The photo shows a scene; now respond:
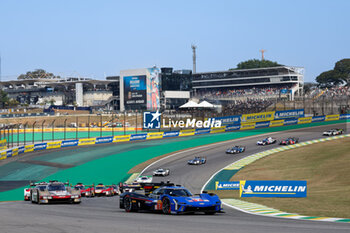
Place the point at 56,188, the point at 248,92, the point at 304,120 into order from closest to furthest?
the point at 56,188 < the point at 304,120 < the point at 248,92

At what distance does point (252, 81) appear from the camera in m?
187

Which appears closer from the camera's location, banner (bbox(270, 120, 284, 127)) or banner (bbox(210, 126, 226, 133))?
banner (bbox(210, 126, 226, 133))

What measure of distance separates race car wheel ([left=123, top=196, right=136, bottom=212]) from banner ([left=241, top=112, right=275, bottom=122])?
74.5 metres

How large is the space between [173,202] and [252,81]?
561 ft

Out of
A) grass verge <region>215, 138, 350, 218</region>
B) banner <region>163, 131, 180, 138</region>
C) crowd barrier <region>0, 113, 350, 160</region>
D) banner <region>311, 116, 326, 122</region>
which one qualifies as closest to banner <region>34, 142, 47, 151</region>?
crowd barrier <region>0, 113, 350, 160</region>

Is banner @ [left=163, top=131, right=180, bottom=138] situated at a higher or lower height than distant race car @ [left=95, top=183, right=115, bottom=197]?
higher

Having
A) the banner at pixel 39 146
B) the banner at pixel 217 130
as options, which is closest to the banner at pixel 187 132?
the banner at pixel 217 130

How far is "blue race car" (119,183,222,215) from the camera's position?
19484 millimetres

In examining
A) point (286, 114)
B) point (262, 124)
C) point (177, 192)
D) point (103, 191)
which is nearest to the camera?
point (177, 192)

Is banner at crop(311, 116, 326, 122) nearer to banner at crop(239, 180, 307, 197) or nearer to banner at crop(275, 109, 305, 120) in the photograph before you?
banner at crop(275, 109, 305, 120)

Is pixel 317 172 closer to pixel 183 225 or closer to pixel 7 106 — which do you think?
pixel 183 225

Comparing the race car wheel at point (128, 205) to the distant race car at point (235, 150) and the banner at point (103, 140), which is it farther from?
the banner at point (103, 140)

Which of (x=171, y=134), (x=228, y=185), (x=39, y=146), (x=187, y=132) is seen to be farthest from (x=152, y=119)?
(x=228, y=185)

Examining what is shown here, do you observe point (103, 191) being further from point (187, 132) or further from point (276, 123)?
point (276, 123)
